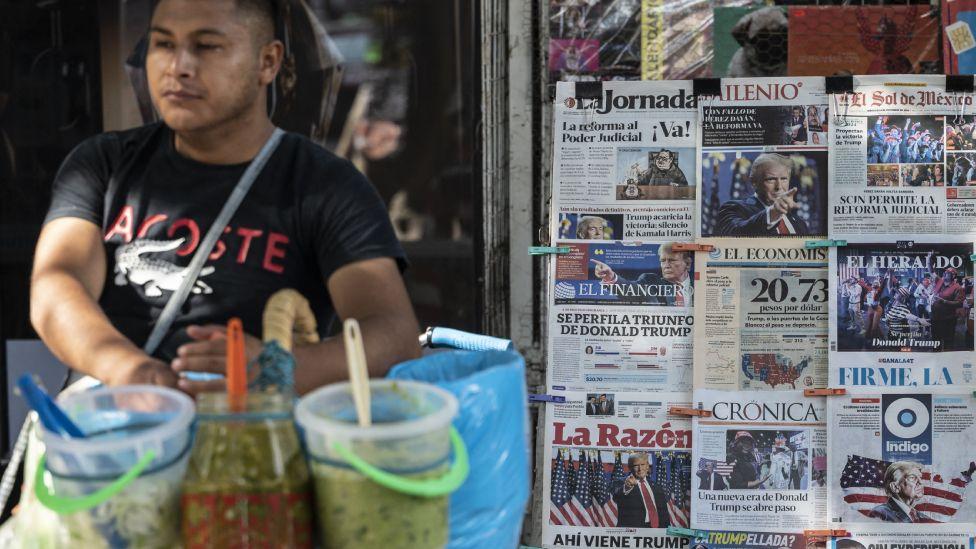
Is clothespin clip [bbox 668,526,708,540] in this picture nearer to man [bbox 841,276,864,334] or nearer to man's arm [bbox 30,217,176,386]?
man [bbox 841,276,864,334]

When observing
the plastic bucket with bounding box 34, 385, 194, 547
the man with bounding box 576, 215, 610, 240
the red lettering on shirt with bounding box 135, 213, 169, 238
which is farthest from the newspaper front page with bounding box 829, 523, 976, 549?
the plastic bucket with bounding box 34, 385, 194, 547

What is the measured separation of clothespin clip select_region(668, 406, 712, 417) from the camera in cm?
329

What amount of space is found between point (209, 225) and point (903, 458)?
2.46 meters

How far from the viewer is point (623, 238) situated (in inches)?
132

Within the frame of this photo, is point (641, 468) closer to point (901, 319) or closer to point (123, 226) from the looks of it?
point (901, 319)

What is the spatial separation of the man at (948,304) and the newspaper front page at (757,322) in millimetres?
369

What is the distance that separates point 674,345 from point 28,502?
2457mm

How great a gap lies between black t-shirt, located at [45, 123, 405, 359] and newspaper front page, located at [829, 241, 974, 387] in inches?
73.8

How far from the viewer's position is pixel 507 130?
3.69 m

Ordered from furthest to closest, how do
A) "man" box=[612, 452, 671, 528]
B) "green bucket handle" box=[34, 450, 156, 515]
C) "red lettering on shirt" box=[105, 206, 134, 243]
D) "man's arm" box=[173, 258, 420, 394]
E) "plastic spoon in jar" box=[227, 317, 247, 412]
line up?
"man" box=[612, 452, 671, 528], "red lettering on shirt" box=[105, 206, 134, 243], "man's arm" box=[173, 258, 420, 394], "plastic spoon in jar" box=[227, 317, 247, 412], "green bucket handle" box=[34, 450, 156, 515]

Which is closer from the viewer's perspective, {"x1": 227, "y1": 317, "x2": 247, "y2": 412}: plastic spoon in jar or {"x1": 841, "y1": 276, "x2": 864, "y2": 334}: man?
{"x1": 227, "y1": 317, "x2": 247, "y2": 412}: plastic spoon in jar

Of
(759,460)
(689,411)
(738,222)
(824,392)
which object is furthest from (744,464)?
(738,222)

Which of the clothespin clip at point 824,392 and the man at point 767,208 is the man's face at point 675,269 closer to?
the man at point 767,208

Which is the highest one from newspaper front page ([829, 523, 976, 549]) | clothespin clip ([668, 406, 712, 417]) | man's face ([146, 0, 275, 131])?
man's face ([146, 0, 275, 131])
